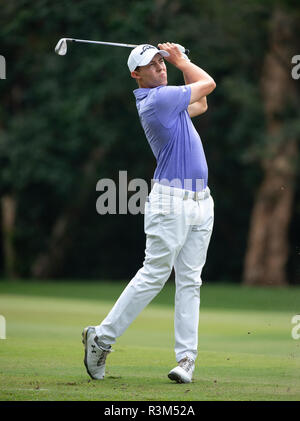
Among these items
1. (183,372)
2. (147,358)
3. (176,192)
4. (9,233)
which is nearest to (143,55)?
(176,192)

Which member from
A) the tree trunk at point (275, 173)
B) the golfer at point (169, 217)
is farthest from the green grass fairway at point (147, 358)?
the tree trunk at point (275, 173)

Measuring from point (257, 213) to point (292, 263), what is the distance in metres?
2.43

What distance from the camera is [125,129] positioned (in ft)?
103

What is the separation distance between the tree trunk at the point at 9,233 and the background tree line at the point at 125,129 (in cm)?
5

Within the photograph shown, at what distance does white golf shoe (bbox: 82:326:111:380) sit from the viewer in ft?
22.5

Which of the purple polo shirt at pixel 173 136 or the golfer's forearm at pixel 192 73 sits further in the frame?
the golfer's forearm at pixel 192 73

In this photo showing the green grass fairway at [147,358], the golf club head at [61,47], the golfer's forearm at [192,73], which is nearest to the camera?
the green grass fairway at [147,358]

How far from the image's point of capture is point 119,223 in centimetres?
3434

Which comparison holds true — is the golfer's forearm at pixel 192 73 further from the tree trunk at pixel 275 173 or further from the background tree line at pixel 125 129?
the tree trunk at pixel 275 173

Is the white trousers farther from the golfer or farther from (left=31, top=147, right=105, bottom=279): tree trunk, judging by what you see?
(left=31, top=147, right=105, bottom=279): tree trunk

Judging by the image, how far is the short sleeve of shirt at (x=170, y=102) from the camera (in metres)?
6.82

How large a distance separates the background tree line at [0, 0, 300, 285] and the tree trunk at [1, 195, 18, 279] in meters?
0.05

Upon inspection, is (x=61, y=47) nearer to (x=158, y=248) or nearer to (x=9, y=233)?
(x=158, y=248)
